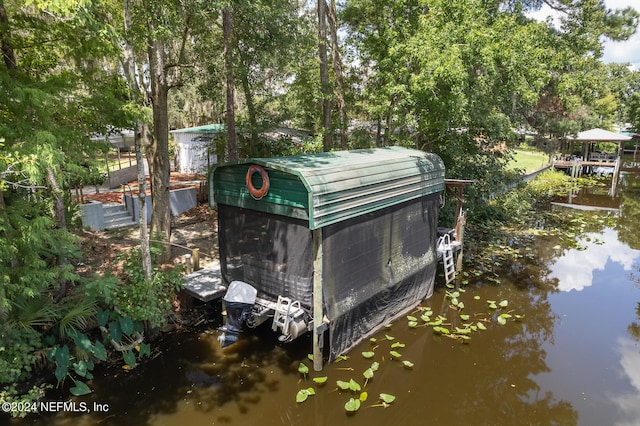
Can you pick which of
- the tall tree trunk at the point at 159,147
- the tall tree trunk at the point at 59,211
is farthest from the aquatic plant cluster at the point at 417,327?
the tall tree trunk at the point at 159,147

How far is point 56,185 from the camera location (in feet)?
21.6

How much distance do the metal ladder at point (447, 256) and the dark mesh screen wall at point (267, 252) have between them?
5306mm

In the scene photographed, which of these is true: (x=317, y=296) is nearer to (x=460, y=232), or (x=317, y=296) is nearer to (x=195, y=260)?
(x=195, y=260)

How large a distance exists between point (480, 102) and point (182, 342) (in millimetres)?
11398

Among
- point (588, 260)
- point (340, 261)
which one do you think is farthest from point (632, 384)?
point (588, 260)

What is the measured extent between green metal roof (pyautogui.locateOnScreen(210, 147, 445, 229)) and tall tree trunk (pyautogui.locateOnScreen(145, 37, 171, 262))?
258 cm

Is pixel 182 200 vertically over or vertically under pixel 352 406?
over

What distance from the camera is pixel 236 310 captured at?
7340 mm

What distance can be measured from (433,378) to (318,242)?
11.5 feet

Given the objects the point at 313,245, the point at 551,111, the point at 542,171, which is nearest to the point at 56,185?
the point at 313,245

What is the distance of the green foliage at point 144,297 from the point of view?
284 inches

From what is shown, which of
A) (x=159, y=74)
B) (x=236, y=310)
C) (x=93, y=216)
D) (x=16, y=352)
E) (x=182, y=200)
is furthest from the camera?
(x=182, y=200)

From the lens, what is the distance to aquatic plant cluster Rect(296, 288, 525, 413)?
6555 millimetres

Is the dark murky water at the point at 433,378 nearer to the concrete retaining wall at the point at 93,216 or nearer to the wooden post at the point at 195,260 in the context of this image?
the wooden post at the point at 195,260
